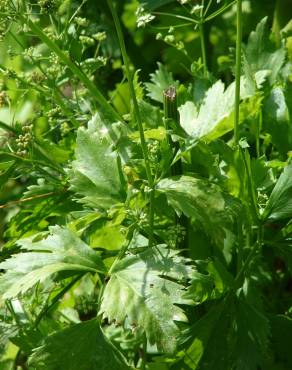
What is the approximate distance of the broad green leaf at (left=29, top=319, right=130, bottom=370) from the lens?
113cm

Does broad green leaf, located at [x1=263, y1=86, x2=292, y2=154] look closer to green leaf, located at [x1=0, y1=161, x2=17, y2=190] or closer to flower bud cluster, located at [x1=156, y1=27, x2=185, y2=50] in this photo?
flower bud cluster, located at [x1=156, y1=27, x2=185, y2=50]

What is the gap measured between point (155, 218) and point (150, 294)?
0.90 ft

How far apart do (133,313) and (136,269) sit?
0.08 metres

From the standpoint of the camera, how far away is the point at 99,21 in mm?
2047

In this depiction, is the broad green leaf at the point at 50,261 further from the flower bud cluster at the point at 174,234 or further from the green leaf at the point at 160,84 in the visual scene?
the green leaf at the point at 160,84

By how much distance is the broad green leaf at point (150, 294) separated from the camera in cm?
107

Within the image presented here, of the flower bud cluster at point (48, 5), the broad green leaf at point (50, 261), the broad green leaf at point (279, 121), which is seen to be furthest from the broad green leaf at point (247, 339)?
the flower bud cluster at point (48, 5)

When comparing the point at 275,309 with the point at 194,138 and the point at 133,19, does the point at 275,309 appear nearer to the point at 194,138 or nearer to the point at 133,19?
the point at 194,138

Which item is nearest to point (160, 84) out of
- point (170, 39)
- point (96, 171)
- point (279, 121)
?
point (170, 39)

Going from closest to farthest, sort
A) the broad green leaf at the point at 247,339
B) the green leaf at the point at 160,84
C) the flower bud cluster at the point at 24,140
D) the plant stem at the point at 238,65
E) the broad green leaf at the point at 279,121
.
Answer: the plant stem at the point at 238,65, the broad green leaf at the point at 247,339, the flower bud cluster at the point at 24,140, the broad green leaf at the point at 279,121, the green leaf at the point at 160,84

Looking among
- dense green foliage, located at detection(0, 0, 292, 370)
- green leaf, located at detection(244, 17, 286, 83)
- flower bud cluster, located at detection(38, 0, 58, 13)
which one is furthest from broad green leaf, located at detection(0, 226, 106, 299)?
green leaf, located at detection(244, 17, 286, 83)

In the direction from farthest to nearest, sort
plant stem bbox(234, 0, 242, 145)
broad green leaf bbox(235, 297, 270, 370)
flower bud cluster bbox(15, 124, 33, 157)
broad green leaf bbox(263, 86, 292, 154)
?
broad green leaf bbox(263, 86, 292, 154) → flower bud cluster bbox(15, 124, 33, 157) → broad green leaf bbox(235, 297, 270, 370) → plant stem bbox(234, 0, 242, 145)

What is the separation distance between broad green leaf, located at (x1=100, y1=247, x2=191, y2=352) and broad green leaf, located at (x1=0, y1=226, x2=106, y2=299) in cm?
6

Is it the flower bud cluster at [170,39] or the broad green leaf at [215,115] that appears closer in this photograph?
the broad green leaf at [215,115]
